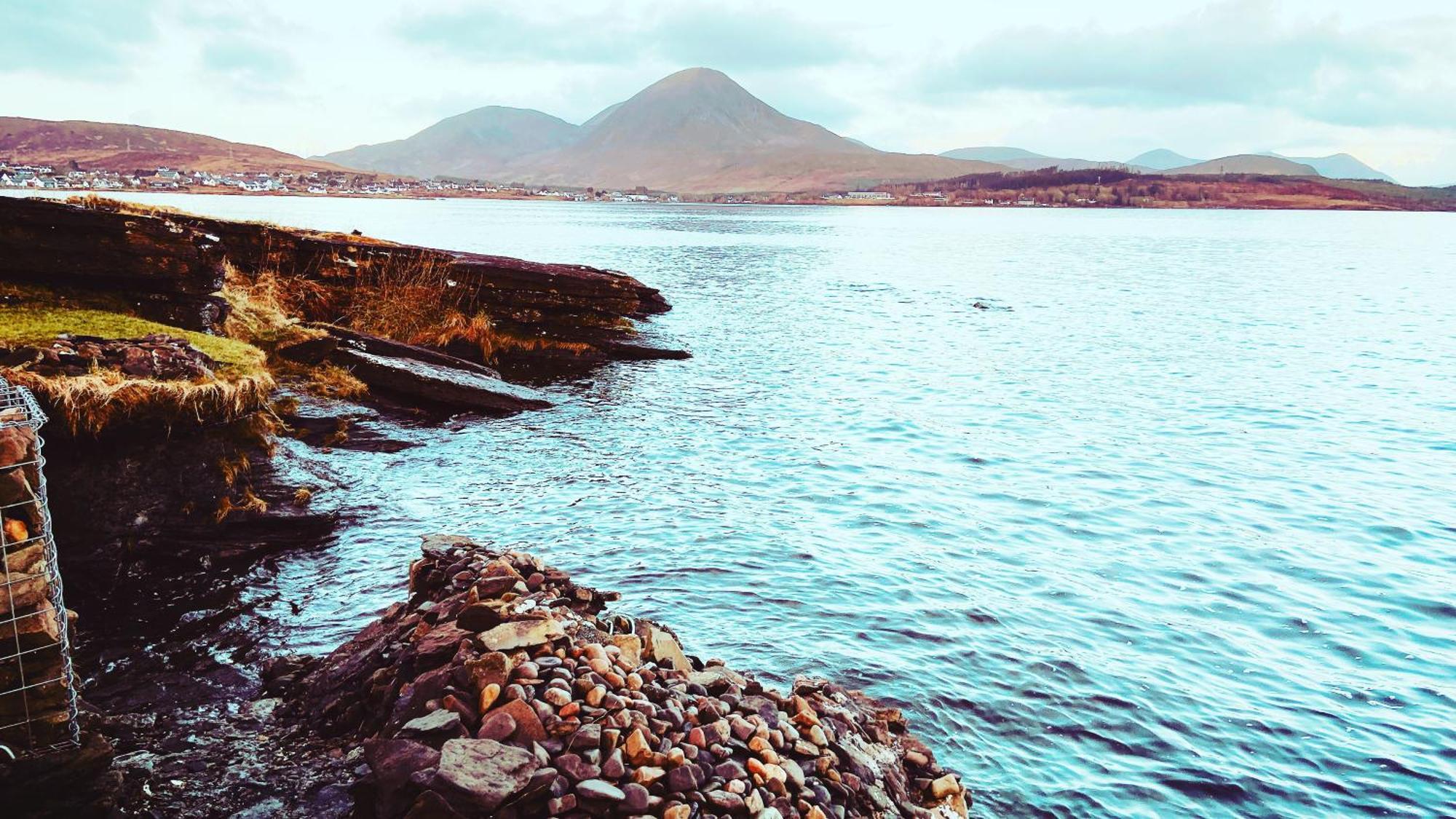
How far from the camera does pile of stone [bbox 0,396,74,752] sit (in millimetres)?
6676

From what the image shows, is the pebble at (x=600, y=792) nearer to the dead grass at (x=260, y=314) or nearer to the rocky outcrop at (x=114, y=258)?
the rocky outcrop at (x=114, y=258)

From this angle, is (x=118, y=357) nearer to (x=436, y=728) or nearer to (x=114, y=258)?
(x=114, y=258)

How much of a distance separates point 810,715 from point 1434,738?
282 inches

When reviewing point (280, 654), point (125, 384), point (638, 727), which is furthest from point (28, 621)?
point (125, 384)

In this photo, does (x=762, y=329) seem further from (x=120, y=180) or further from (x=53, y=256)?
(x=120, y=180)

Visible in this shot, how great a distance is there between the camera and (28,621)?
22.1 feet

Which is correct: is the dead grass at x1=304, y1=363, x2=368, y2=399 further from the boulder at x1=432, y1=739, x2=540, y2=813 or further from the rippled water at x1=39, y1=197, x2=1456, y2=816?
the boulder at x1=432, y1=739, x2=540, y2=813

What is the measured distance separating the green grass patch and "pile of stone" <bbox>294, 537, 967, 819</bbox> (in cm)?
761

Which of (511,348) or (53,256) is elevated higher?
(53,256)

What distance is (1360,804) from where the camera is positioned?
28.4ft

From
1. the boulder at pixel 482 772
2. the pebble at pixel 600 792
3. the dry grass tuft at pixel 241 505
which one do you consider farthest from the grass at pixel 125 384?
the pebble at pixel 600 792

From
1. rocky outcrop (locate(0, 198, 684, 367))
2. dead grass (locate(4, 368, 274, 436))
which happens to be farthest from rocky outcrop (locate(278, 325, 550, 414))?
dead grass (locate(4, 368, 274, 436))

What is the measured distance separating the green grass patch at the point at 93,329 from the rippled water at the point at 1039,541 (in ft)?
8.36

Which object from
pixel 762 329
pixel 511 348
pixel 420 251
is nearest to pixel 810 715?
pixel 511 348
